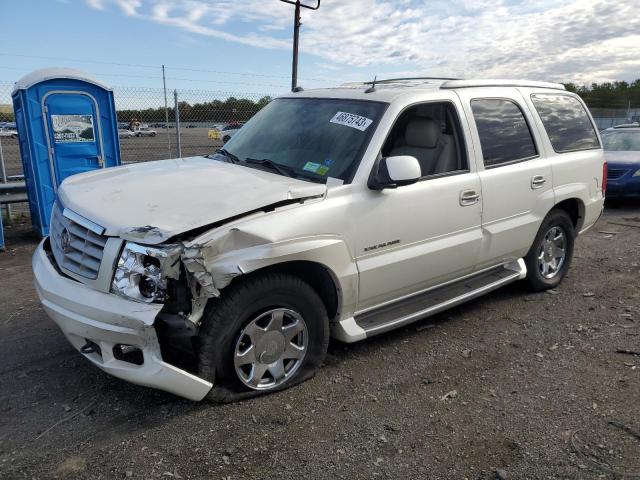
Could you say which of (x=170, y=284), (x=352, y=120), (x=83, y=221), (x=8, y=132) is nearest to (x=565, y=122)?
(x=352, y=120)

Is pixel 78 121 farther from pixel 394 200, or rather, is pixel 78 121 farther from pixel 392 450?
pixel 392 450

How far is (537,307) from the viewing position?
4.88 meters

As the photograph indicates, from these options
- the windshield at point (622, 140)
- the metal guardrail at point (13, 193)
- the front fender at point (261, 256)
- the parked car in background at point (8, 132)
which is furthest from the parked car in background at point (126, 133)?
the windshield at point (622, 140)

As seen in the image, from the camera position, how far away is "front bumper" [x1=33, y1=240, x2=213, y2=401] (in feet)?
8.70

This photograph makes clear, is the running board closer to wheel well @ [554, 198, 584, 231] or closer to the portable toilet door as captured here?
wheel well @ [554, 198, 584, 231]

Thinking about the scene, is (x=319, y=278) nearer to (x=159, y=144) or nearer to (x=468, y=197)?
(x=468, y=197)

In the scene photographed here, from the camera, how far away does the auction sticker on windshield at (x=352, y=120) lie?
3628 millimetres

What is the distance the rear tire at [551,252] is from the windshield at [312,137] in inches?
90.6

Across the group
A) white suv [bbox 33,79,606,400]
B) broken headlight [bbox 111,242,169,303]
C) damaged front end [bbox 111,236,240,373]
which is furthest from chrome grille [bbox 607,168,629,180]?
broken headlight [bbox 111,242,169,303]

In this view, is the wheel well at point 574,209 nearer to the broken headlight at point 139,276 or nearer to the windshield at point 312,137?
the windshield at point 312,137

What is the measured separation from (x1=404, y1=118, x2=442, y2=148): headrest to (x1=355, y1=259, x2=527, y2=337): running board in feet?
3.78

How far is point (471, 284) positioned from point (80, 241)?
3042 mm

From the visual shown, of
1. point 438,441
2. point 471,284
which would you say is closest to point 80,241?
point 438,441

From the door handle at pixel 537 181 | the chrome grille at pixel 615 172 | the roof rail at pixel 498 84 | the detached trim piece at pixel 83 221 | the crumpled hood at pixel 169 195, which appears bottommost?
the chrome grille at pixel 615 172
